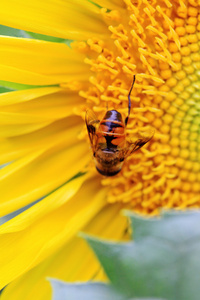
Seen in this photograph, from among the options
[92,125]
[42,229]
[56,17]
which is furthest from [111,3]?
[42,229]

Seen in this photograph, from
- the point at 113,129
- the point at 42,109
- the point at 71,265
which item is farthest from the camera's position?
the point at 71,265

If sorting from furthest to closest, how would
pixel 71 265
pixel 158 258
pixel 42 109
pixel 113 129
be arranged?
pixel 71 265
pixel 42 109
pixel 113 129
pixel 158 258

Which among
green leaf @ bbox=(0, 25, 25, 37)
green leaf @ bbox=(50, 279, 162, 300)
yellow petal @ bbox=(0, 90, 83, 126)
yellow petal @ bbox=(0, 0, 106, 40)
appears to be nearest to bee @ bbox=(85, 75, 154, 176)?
yellow petal @ bbox=(0, 90, 83, 126)

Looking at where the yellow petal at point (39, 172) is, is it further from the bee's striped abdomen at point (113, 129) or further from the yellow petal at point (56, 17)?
the yellow petal at point (56, 17)

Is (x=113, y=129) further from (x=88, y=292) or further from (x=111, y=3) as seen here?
(x=88, y=292)

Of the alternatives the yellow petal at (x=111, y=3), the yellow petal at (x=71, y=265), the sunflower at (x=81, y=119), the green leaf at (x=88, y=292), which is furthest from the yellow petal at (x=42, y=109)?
the green leaf at (x=88, y=292)

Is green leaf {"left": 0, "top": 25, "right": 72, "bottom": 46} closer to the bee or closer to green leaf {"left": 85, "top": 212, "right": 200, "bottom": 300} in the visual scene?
the bee

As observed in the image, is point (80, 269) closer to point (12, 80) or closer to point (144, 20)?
point (12, 80)
